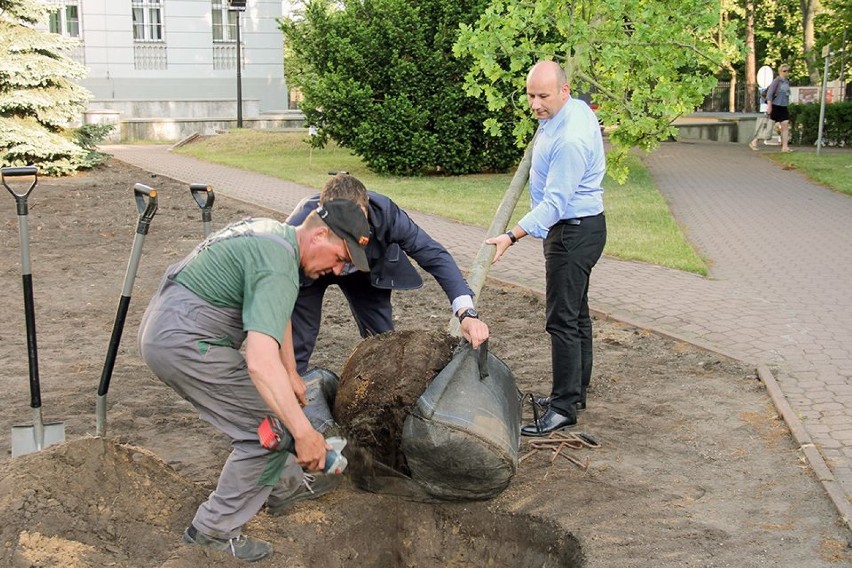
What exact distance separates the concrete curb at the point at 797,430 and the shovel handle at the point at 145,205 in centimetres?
351

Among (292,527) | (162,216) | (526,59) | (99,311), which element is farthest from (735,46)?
(162,216)

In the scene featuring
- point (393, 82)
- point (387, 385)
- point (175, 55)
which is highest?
point (175, 55)

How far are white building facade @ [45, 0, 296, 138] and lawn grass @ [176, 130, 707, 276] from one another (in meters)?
6.14

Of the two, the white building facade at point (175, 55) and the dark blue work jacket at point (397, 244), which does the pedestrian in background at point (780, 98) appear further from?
the dark blue work jacket at point (397, 244)

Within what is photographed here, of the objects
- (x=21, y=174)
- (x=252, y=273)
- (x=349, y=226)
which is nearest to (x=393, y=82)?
(x=21, y=174)

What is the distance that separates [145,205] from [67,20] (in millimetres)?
30353

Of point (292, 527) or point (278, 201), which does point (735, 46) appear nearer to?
point (292, 527)

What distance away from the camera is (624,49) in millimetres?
6605

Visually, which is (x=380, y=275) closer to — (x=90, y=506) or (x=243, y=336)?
(x=243, y=336)

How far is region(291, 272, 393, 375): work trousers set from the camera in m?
5.27

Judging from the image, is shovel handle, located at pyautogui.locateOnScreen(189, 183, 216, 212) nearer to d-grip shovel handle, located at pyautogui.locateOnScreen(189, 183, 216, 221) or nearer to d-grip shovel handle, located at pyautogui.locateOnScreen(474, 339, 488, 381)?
d-grip shovel handle, located at pyautogui.locateOnScreen(189, 183, 216, 221)

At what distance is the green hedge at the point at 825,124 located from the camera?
1003 inches

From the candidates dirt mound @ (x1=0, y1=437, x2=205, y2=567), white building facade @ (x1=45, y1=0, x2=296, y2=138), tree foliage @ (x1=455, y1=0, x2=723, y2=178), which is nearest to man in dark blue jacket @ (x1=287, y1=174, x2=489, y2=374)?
dirt mound @ (x1=0, y1=437, x2=205, y2=567)

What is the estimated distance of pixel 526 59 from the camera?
22.7ft
